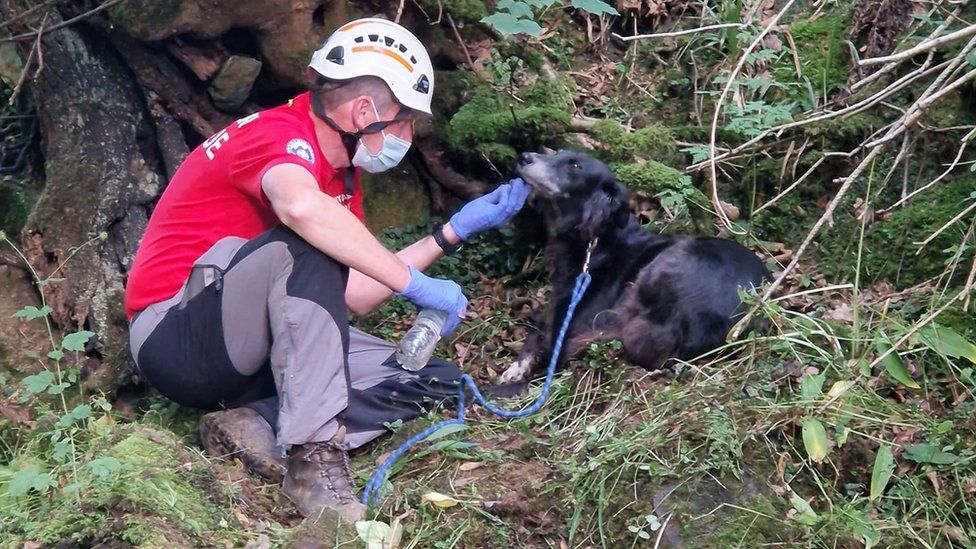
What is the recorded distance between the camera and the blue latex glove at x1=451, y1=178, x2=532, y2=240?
4.77 metres

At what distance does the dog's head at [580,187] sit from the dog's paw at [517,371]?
2.56 feet

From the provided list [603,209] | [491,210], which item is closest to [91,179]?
[491,210]

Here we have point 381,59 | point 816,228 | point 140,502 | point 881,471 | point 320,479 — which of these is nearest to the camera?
point 140,502

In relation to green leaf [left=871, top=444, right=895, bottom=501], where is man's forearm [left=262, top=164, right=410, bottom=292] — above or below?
above

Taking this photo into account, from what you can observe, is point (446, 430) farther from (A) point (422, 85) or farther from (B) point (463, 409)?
(A) point (422, 85)

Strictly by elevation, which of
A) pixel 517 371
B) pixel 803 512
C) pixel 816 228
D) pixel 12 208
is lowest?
pixel 517 371

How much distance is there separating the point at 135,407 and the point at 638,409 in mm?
2589

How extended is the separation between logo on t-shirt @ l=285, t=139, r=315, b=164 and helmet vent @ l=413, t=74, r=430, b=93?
56 centimetres

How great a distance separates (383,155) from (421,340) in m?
0.88

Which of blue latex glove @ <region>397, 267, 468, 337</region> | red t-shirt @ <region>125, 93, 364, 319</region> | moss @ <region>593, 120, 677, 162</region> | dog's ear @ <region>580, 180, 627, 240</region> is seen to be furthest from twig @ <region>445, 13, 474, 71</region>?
blue latex glove @ <region>397, 267, 468, 337</region>

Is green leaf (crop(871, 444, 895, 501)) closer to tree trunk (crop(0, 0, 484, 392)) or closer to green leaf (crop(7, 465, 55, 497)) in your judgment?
green leaf (crop(7, 465, 55, 497))

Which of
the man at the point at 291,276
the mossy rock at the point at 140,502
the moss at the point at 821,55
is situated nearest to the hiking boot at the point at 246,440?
the man at the point at 291,276

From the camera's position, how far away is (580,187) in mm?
5078

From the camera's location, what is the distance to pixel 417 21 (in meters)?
5.55
